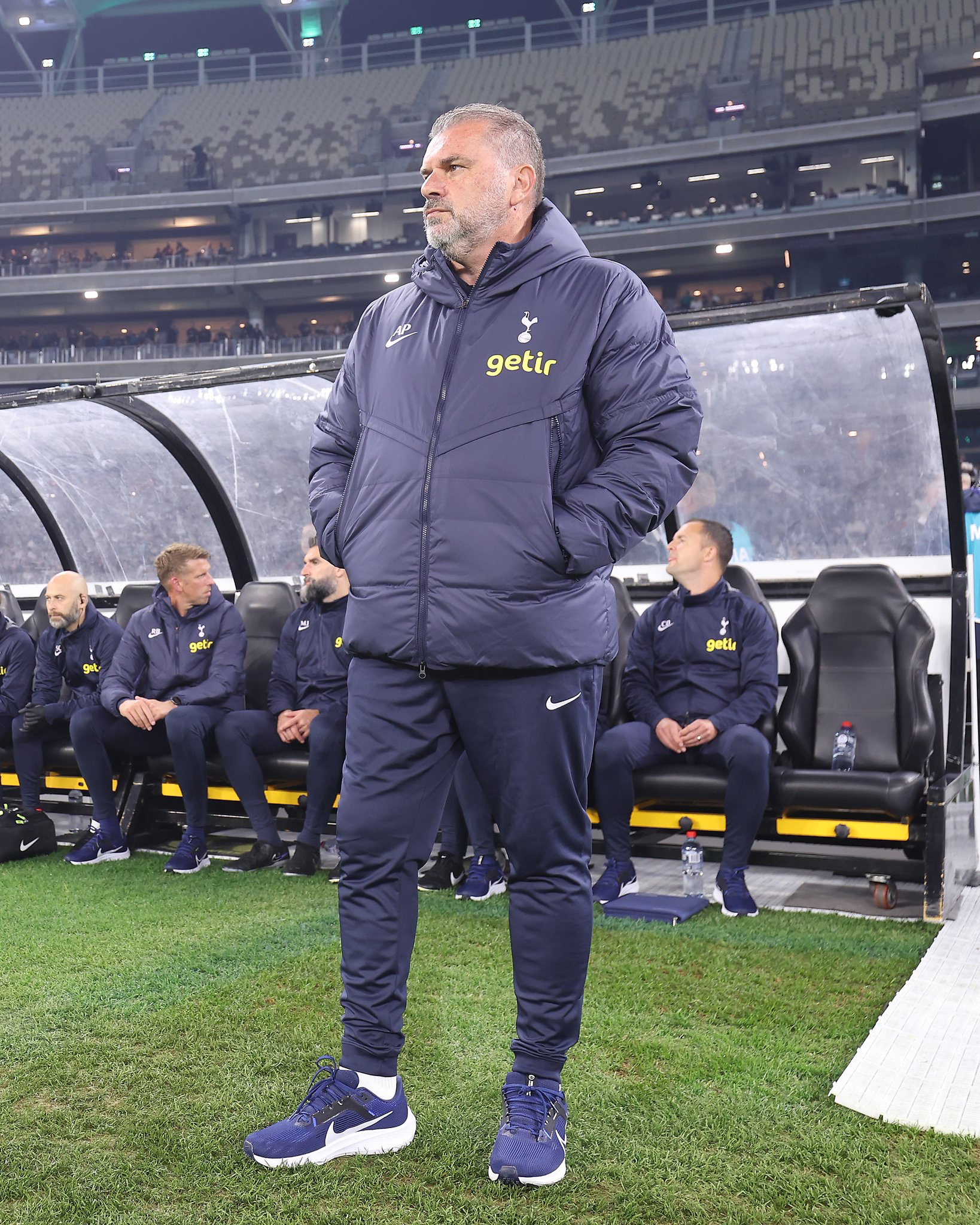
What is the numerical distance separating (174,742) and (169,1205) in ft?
11.6

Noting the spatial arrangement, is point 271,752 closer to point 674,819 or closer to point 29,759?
→ point 29,759

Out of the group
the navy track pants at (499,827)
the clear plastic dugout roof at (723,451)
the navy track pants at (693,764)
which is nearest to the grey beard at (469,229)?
the navy track pants at (499,827)

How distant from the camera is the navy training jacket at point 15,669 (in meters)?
6.35

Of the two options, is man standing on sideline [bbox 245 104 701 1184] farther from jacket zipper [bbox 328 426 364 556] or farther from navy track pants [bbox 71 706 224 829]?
navy track pants [bbox 71 706 224 829]

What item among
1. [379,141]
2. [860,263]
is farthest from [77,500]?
[379,141]

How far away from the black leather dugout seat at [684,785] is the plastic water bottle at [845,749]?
313 mm

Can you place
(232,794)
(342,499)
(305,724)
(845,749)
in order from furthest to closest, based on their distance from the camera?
(232,794), (305,724), (845,749), (342,499)

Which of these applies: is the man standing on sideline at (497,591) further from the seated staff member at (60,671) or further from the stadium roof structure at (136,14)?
the stadium roof structure at (136,14)

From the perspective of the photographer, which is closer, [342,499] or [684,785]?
[342,499]

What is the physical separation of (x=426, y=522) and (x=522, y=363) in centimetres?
37

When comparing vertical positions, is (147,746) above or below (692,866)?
above

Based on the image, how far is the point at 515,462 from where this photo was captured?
217cm

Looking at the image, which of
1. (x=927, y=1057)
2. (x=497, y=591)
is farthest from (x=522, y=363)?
(x=927, y=1057)

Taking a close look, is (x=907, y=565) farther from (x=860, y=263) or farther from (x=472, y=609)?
(x=860, y=263)
